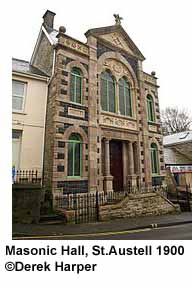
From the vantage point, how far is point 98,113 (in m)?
11.8

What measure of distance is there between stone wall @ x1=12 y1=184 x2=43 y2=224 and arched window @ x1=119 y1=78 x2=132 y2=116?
805 cm

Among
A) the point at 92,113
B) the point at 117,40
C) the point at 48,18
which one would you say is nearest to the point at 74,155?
the point at 92,113

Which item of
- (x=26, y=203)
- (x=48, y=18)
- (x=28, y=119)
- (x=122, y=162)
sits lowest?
(x=26, y=203)

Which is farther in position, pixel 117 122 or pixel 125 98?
pixel 125 98

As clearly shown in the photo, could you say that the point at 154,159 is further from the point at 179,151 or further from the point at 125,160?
the point at 179,151

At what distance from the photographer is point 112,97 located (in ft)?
42.9

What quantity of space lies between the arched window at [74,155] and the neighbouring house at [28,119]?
1640 mm

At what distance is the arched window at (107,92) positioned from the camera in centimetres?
1251

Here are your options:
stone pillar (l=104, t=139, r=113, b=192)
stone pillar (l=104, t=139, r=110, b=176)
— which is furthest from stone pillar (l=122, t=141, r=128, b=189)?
stone pillar (l=104, t=139, r=110, b=176)

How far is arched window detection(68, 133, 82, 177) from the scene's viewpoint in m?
10.1

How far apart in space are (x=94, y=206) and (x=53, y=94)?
6319 millimetres

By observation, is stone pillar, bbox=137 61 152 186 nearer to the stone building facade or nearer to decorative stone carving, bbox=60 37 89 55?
the stone building facade

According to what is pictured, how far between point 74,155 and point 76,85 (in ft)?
13.6

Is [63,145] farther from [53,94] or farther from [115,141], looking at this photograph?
[115,141]
